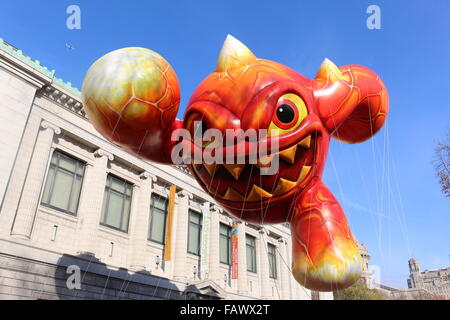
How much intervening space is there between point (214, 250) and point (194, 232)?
1724mm

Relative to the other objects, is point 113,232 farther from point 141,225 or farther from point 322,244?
point 322,244

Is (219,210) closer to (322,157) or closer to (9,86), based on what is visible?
(9,86)

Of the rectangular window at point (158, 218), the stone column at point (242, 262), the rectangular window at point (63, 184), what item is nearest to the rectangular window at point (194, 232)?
the rectangular window at point (158, 218)

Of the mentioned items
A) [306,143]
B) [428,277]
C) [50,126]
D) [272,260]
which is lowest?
[306,143]

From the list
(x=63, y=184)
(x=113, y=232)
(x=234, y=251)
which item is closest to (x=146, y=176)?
(x=113, y=232)

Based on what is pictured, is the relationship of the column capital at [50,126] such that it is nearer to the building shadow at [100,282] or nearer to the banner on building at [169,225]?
the building shadow at [100,282]

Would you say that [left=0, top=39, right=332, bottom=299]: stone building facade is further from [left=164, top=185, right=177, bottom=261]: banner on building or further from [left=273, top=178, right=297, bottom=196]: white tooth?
[left=273, top=178, right=297, bottom=196]: white tooth

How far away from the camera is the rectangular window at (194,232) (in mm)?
22078

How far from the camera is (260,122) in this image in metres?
4.32

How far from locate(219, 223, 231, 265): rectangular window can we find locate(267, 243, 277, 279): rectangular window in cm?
528

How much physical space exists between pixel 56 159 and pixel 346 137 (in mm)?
14722

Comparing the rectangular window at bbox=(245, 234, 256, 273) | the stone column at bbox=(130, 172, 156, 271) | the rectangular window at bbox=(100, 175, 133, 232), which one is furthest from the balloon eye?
the rectangular window at bbox=(245, 234, 256, 273)

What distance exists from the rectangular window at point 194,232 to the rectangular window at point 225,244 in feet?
6.58

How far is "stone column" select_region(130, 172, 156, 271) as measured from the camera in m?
17.9
